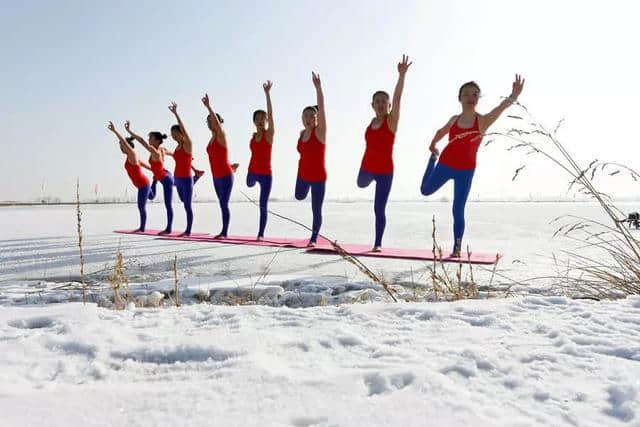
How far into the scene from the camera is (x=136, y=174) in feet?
25.7

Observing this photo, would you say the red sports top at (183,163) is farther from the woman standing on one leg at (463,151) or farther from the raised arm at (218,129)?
the woman standing on one leg at (463,151)

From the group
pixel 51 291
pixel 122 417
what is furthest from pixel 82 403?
pixel 51 291

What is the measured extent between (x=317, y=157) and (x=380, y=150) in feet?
3.04

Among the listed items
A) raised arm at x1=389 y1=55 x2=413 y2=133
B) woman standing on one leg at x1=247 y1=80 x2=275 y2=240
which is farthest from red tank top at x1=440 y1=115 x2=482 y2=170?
woman standing on one leg at x1=247 y1=80 x2=275 y2=240

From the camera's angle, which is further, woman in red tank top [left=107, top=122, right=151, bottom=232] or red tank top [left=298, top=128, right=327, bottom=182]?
woman in red tank top [left=107, top=122, right=151, bottom=232]

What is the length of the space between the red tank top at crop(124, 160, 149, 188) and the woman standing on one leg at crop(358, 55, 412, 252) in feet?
15.2

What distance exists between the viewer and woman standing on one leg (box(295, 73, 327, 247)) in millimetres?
5508

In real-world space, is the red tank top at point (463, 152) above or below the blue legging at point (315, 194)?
above

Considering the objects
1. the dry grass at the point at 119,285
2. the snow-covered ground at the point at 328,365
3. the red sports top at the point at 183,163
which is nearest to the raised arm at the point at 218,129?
the red sports top at the point at 183,163

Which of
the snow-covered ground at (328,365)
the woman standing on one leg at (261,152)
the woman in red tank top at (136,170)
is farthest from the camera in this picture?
the woman in red tank top at (136,170)

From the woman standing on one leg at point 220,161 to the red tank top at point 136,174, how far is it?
6.32 feet

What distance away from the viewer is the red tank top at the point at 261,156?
632cm

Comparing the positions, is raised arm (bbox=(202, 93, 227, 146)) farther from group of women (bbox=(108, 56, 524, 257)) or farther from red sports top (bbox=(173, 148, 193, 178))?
red sports top (bbox=(173, 148, 193, 178))

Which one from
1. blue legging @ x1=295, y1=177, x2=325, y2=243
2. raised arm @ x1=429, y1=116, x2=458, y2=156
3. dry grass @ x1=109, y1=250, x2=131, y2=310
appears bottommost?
dry grass @ x1=109, y1=250, x2=131, y2=310
